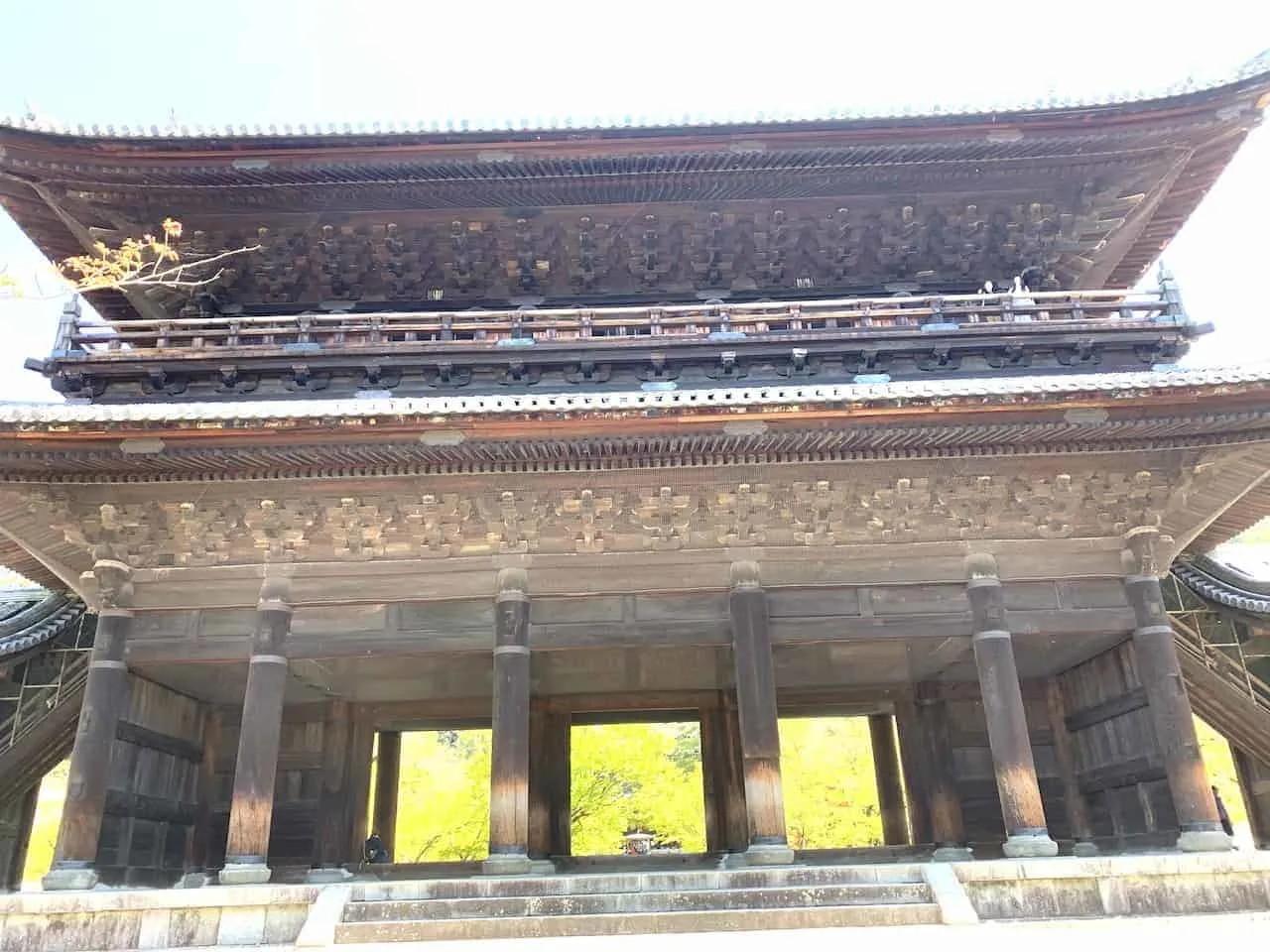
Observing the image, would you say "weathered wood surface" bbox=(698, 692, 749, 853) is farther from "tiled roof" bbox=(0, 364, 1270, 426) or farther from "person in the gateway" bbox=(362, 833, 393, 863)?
"tiled roof" bbox=(0, 364, 1270, 426)

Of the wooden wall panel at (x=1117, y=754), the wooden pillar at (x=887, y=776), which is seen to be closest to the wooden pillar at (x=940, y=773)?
the wooden wall panel at (x=1117, y=754)

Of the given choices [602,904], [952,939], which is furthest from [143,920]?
[952,939]

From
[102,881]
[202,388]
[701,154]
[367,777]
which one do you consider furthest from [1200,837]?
[202,388]

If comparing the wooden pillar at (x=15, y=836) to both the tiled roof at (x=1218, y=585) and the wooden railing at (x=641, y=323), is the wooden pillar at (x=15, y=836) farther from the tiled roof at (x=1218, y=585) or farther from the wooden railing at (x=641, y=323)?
the tiled roof at (x=1218, y=585)

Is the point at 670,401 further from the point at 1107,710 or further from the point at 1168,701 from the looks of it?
the point at 1107,710

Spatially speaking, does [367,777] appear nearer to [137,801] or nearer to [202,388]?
[137,801]

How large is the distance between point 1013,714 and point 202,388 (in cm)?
1036

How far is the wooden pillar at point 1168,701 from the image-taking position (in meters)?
8.46

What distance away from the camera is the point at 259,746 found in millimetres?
8820

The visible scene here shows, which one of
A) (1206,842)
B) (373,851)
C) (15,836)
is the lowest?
(1206,842)

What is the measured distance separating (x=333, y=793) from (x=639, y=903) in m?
6.04

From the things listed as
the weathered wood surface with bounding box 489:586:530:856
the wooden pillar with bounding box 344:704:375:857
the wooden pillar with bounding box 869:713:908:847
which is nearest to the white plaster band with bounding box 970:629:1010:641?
the weathered wood surface with bounding box 489:586:530:856

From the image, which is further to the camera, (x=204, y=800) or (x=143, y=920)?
(x=204, y=800)

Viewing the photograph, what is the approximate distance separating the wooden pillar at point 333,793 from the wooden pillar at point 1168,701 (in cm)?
986
